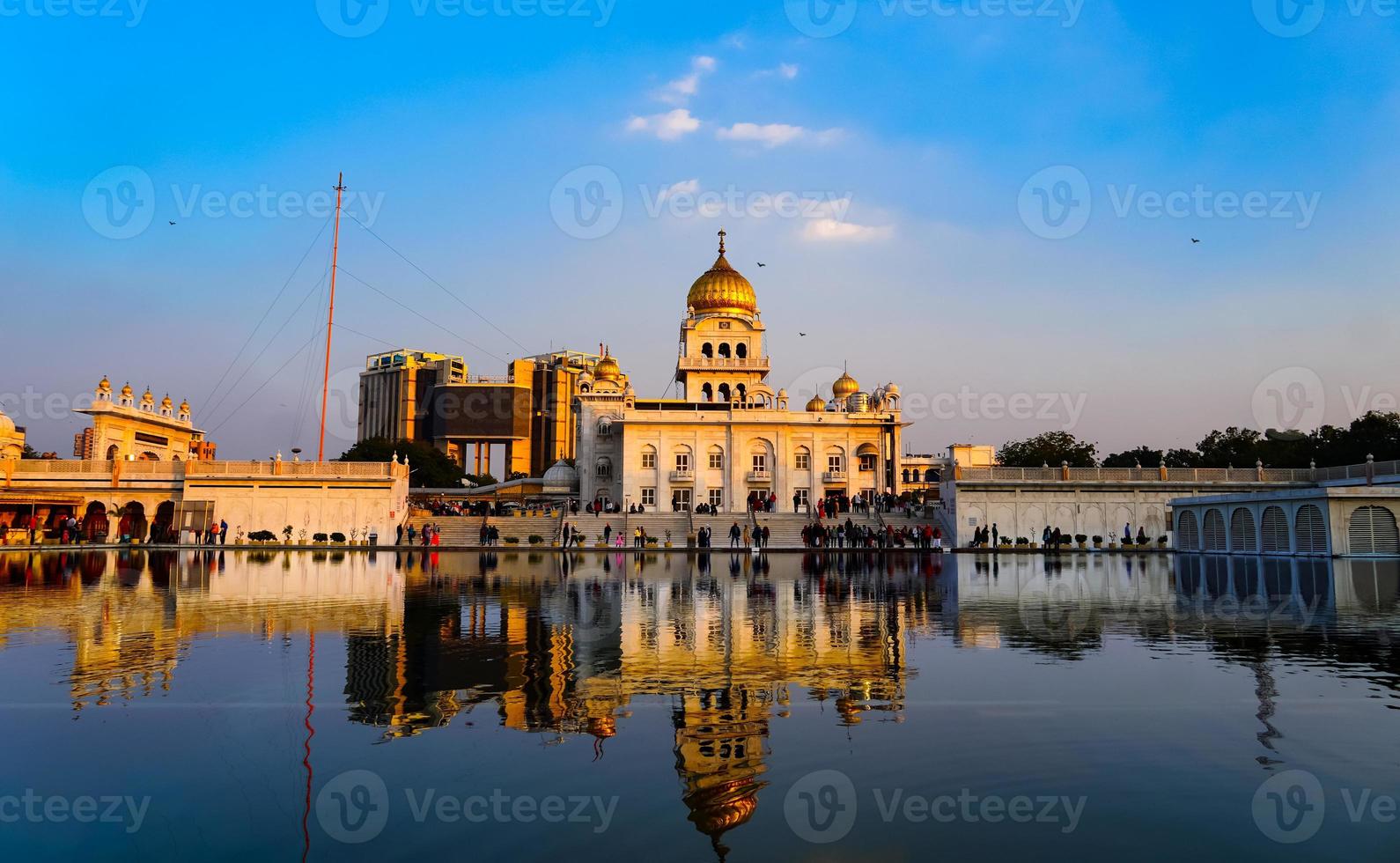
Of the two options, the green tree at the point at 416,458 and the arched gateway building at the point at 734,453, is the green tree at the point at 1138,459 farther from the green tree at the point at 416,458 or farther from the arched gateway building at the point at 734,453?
the green tree at the point at 416,458

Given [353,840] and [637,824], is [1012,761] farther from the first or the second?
[353,840]

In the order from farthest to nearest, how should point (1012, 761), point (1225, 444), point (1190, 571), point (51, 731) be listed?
point (1225, 444)
point (1190, 571)
point (51, 731)
point (1012, 761)

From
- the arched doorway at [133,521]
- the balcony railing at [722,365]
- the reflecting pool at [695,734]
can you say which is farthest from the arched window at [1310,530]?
the arched doorway at [133,521]

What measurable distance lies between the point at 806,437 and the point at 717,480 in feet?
20.5

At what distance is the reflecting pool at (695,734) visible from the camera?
592cm

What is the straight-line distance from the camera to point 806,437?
60.5 m

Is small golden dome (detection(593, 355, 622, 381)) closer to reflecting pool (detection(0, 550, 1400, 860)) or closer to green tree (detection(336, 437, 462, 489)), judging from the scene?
green tree (detection(336, 437, 462, 489))

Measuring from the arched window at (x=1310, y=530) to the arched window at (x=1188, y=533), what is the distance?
24.3 ft

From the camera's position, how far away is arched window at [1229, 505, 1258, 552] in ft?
125

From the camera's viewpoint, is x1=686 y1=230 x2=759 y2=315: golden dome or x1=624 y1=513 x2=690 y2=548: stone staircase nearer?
x1=624 y1=513 x2=690 y2=548: stone staircase

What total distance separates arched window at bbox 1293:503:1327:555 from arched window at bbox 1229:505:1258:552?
271 cm

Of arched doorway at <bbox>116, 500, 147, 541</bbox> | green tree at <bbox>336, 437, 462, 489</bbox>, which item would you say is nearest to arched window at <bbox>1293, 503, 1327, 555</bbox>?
arched doorway at <bbox>116, 500, 147, 541</bbox>

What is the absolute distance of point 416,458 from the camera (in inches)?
3378

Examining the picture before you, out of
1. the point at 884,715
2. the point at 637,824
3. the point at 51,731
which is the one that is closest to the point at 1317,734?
the point at 884,715
